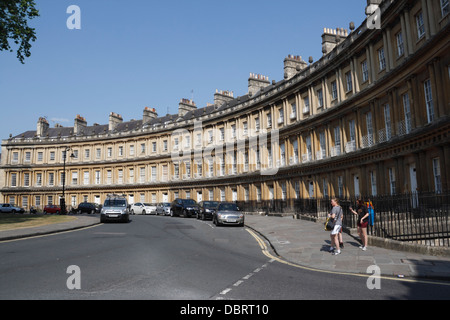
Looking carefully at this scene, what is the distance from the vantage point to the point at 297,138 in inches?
1406

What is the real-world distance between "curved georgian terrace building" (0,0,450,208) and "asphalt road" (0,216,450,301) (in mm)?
13056

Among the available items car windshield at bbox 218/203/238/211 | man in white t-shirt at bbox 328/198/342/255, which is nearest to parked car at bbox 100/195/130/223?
car windshield at bbox 218/203/238/211

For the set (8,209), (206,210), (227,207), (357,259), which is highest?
(8,209)

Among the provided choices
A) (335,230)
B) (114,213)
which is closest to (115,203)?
(114,213)

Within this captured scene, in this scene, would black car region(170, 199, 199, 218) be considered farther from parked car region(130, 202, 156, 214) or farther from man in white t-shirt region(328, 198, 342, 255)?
man in white t-shirt region(328, 198, 342, 255)

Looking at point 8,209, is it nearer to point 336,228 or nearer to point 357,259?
point 336,228

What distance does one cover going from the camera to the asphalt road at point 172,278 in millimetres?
6594

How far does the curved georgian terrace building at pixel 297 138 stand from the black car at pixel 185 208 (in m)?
9.81

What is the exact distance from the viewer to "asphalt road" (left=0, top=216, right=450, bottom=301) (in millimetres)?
6594

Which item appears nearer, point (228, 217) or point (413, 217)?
point (413, 217)

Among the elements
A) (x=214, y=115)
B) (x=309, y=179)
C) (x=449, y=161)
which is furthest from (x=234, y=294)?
(x=214, y=115)

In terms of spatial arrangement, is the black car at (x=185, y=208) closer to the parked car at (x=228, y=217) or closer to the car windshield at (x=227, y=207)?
the car windshield at (x=227, y=207)

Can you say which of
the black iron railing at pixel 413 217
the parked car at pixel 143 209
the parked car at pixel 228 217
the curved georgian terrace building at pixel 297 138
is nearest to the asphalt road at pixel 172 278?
the black iron railing at pixel 413 217

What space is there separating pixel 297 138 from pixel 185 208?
12.9 metres
